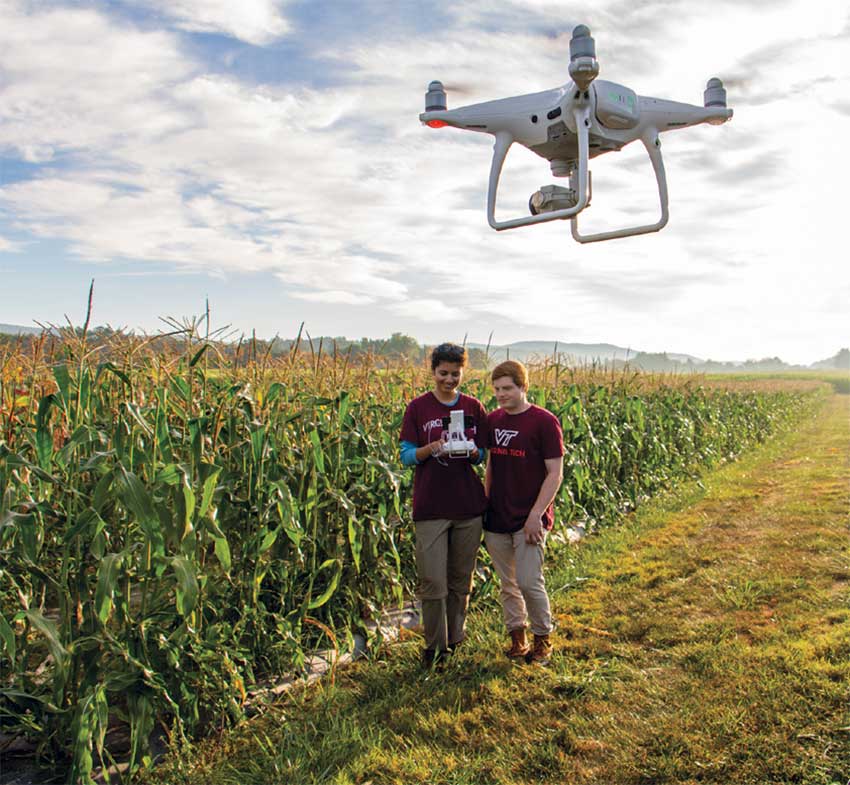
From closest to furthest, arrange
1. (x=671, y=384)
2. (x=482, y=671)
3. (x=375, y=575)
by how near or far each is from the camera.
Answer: (x=482, y=671)
(x=375, y=575)
(x=671, y=384)

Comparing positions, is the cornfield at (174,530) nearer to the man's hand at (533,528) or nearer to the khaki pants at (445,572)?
the khaki pants at (445,572)

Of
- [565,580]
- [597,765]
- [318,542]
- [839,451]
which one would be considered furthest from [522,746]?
[839,451]

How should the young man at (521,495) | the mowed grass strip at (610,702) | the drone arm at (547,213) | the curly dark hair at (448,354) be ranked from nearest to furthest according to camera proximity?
the drone arm at (547,213) < the mowed grass strip at (610,702) < the curly dark hair at (448,354) < the young man at (521,495)

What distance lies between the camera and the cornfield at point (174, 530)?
2779 mm

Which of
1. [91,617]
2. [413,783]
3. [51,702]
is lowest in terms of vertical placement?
[413,783]

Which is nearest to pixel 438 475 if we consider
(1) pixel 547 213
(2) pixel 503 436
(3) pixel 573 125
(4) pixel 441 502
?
(4) pixel 441 502

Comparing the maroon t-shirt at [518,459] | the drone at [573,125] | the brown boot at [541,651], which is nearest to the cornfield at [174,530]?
the maroon t-shirt at [518,459]

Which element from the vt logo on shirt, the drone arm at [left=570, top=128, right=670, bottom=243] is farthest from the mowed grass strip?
the drone arm at [left=570, top=128, right=670, bottom=243]

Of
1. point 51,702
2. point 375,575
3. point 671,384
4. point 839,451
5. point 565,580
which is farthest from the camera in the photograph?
point 839,451

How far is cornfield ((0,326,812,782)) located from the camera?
9.12ft

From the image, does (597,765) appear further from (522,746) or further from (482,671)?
(482,671)

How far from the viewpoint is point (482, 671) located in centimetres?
380

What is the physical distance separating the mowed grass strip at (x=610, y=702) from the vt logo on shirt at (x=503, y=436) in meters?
1.22

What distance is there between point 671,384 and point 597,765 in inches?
446
